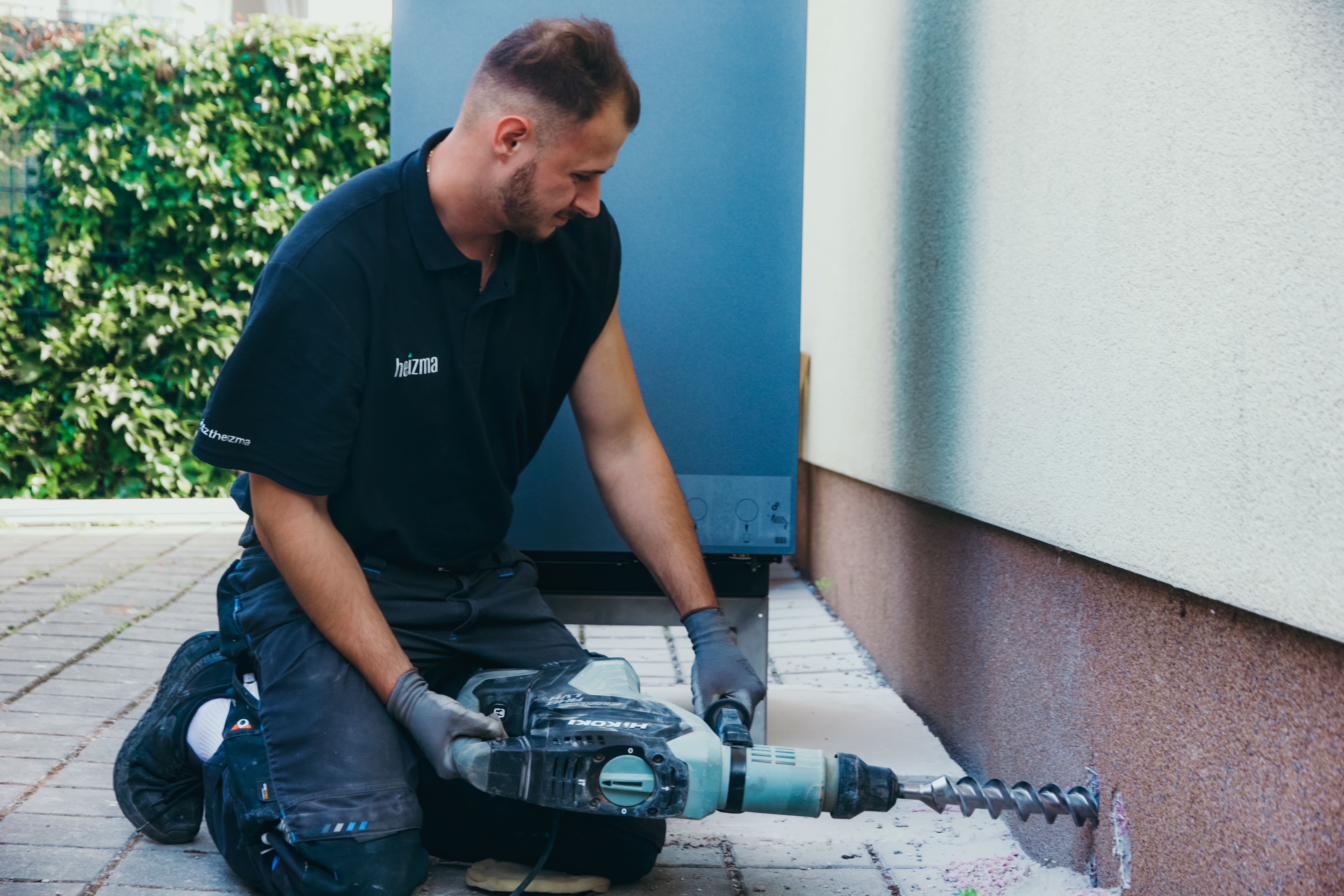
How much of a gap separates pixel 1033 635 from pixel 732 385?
35.0 inches

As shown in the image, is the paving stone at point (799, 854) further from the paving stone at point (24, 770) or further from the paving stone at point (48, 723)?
the paving stone at point (48, 723)

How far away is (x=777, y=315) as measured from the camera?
8.38ft

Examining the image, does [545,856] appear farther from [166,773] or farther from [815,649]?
[815,649]

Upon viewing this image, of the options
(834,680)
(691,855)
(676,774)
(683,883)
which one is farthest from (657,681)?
(676,774)

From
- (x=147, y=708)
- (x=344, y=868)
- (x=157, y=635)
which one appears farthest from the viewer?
(x=157, y=635)

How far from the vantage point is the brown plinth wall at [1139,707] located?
1269mm

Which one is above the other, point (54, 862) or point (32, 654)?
point (32, 654)

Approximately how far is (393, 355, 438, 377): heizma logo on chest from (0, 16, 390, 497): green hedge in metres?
4.67

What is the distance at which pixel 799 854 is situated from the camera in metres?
2.16

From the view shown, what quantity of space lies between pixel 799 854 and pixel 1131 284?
125cm

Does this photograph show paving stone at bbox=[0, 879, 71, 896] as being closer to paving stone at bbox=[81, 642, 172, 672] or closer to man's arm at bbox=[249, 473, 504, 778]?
man's arm at bbox=[249, 473, 504, 778]

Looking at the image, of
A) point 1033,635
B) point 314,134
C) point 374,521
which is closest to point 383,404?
point 374,521

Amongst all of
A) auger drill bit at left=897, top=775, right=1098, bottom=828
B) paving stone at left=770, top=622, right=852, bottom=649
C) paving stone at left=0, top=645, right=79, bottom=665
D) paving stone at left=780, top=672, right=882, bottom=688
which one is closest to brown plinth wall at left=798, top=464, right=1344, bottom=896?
auger drill bit at left=897, top=775, right=1098, bottom=828

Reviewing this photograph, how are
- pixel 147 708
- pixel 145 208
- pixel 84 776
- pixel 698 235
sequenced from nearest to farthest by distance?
pixel 84 776 → pixel 698 235 → pixel 147 708 → pixel 145 208
